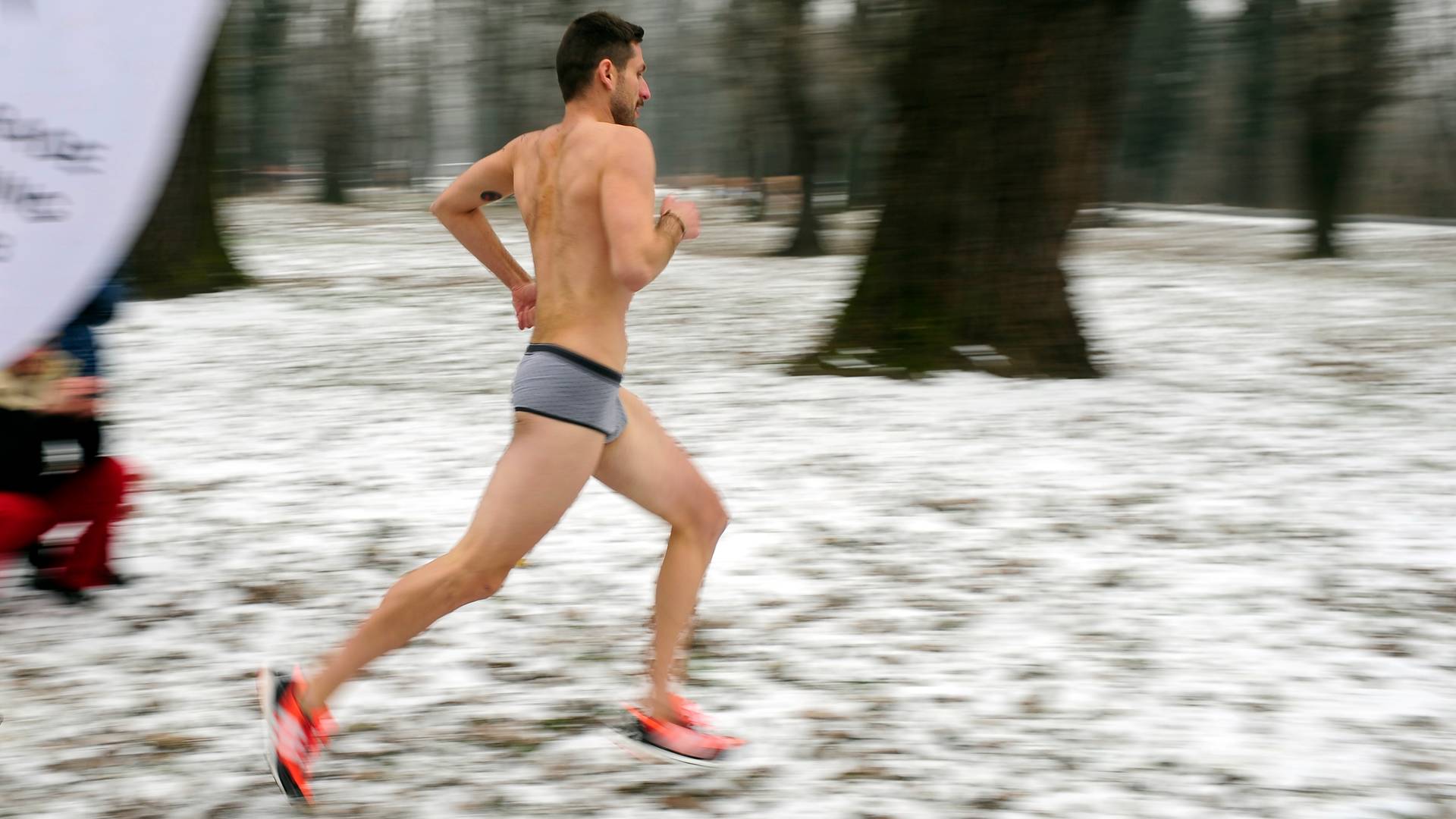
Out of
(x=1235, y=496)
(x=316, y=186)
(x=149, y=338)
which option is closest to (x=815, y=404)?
(x=1235, y=496)

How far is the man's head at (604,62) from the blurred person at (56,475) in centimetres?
220

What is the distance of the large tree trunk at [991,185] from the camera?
906 cm

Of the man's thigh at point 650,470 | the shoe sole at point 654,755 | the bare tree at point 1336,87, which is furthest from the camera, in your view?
the bare tree at point 1336,87

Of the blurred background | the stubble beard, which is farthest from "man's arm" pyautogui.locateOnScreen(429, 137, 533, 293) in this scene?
the blurred background

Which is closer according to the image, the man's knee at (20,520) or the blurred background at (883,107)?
the man's knee at (20,520)

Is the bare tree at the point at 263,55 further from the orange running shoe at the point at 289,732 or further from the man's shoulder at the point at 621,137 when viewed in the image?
the orange running shoe at the point at 289,732

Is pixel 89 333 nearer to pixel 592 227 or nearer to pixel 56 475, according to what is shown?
pixel 56 475

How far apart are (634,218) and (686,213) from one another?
196 millimetres

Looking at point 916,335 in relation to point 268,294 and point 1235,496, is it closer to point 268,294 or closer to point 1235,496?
point 1235,496

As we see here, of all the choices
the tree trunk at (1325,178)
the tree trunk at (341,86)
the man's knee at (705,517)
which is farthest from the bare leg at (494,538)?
the tree trunk at (1325,178)

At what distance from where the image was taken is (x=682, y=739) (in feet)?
12.0

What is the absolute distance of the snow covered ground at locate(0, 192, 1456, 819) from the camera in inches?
141

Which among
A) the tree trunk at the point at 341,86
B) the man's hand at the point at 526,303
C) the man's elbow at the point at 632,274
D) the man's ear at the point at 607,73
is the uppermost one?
the tree trunk at the point at 341,86

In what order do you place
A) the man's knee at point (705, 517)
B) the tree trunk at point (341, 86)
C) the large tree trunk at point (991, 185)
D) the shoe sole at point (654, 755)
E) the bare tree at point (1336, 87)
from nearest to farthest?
1. the man's knee at point (705, 517)
2. the shoe sole at point (654, 755)
3. the large tree trunk at point (991, 185)
4. the tree trunk at point (341, 86)
5. the bare tree at point (1336, 87)
